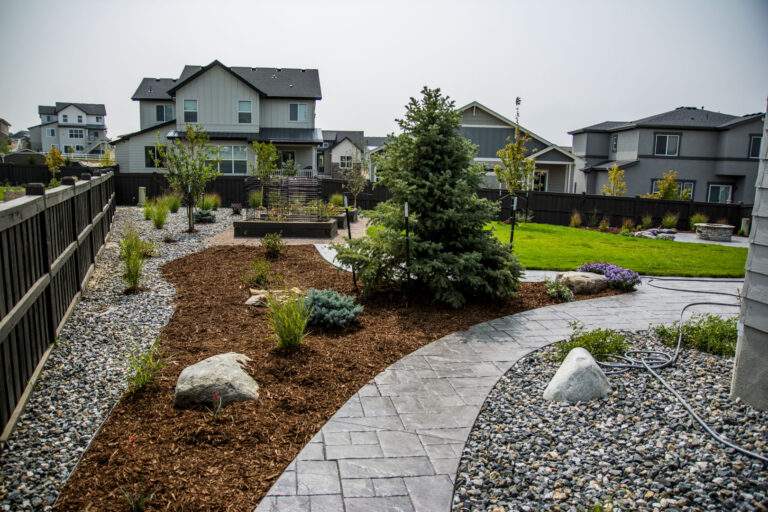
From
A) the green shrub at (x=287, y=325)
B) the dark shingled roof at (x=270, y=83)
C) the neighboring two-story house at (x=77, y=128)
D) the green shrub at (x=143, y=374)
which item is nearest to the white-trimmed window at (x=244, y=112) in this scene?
the dark shingled roof at (x=270, y=83)

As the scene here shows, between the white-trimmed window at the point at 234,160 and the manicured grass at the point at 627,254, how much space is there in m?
16.4

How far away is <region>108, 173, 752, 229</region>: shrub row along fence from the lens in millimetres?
21609

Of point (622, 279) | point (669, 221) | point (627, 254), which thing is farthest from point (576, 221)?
point (622, 279)

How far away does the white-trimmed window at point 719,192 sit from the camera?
30.5 m

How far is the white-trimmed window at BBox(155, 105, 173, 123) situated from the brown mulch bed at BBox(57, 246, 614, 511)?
93.4 feet

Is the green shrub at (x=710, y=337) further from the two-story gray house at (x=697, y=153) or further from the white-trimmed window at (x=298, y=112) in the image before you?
the white-trimmed window at (x=298, y=112)

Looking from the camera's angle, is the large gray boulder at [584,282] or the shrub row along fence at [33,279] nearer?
the shrub row along fence at [33,279]

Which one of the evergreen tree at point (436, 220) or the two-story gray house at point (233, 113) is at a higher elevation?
the two-story gray house at point (233, 113)

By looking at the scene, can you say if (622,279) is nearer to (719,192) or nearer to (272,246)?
(272,246)

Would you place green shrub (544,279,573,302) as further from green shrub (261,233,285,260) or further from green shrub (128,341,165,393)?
green shrub (128,341,165,393)

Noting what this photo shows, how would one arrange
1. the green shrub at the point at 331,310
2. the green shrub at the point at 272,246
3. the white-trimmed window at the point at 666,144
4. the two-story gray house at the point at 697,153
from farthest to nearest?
the white-trimmed window at the point at 666,144, the two-story gray house at the point at 697,153, the green shrub at the point at 272,246, the green shrub at the point at 331,310

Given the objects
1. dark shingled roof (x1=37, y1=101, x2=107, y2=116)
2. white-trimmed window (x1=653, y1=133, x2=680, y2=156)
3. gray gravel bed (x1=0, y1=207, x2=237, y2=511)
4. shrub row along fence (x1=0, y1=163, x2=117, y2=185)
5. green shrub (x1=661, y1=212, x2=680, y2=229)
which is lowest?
gray gravel bed (x1=0, y1=207, x2=237, y2=511)

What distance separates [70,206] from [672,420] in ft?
22.7

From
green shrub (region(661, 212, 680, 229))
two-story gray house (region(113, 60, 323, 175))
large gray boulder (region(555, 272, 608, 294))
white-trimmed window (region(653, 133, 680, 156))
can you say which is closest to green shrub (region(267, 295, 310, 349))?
large gray boulder (region(555, 272, 608, 294))
